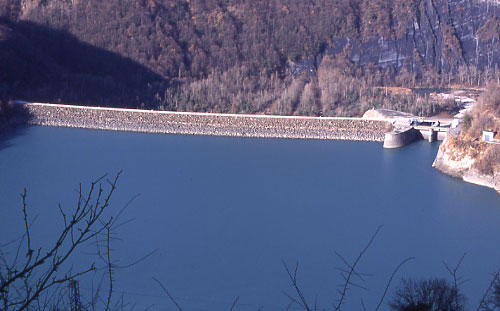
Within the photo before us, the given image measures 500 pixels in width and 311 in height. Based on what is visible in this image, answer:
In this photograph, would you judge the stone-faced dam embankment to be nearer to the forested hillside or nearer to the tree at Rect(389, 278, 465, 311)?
the forested hillside

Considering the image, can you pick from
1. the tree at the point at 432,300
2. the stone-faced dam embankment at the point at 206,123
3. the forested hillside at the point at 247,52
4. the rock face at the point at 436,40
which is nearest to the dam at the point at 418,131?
the stone-faced dam embankment at the point at 206,123

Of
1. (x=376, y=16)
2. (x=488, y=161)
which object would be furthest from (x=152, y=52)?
(x=488, y=161)

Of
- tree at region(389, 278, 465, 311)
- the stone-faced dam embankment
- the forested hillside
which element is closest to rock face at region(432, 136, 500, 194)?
the stone-faced dam embankment

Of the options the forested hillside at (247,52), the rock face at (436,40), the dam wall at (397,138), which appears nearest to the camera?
the dam wall at (397,138)

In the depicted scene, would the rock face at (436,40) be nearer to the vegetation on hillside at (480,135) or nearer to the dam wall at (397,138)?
the dam wall at (397,138)

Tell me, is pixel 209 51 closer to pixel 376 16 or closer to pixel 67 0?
pixel 67 0

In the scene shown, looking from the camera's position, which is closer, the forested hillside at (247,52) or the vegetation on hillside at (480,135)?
Result: the vegetation on hillside at (480,135)
